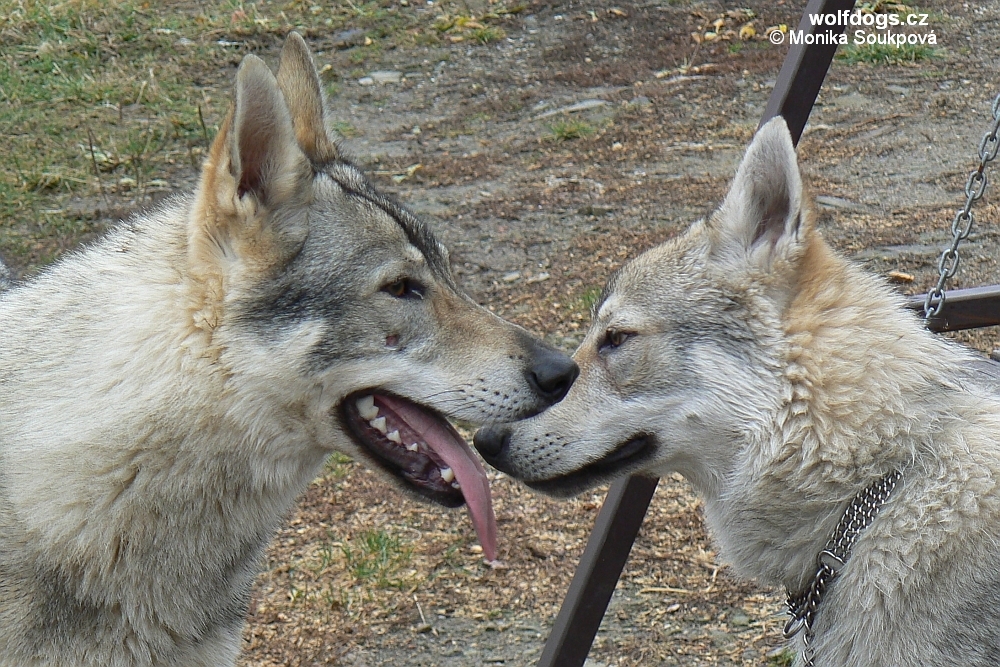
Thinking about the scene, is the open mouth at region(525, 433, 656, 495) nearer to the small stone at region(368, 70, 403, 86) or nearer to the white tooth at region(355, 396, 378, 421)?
the white tooth at region(355, 396, 378, 421)

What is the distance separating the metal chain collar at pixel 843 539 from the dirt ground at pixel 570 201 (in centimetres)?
117

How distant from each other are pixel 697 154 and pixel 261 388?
21.3ft

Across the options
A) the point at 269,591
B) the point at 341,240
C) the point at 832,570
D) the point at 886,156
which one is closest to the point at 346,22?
the point at 886,156

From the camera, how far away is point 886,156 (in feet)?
27.2

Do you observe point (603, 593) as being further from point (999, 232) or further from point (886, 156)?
point (886, 156)

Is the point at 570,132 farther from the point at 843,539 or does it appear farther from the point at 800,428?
the point at 843,539

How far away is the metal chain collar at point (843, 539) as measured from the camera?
294 cm

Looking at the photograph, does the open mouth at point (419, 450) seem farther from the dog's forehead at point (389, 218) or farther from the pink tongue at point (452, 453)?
the dog's forehead at point (389, 218)

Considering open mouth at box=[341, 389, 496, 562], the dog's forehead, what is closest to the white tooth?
open mouth at box=[341, 389, 496, 562]

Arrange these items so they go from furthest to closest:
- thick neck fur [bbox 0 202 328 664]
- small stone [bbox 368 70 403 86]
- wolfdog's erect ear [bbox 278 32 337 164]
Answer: small stone [bbox 368 70 403 86], wolfdog's erect ear [bbox 278 32 337 164], thick neck fur [bbox 0 202 328 664]

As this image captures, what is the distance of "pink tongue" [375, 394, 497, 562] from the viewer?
10.1ft

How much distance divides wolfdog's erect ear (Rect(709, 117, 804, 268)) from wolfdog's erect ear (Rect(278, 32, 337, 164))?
1.34 metres
